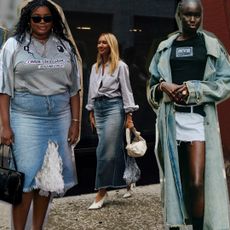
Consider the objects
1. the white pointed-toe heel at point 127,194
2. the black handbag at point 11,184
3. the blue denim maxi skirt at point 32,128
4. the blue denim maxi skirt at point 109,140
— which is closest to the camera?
the black handbag at point 11,184

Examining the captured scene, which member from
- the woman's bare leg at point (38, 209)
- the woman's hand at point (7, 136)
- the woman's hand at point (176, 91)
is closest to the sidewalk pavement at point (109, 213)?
the woman's bare leg at point (38, 209)

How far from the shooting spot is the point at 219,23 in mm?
3707

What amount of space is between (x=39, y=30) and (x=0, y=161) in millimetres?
950

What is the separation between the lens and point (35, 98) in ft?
11.1

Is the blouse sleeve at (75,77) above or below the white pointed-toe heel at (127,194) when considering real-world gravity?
above

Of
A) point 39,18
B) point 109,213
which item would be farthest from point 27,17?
point 109,213

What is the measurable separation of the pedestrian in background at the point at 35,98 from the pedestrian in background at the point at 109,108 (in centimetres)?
163

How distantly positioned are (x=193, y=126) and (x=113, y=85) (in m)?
2.09

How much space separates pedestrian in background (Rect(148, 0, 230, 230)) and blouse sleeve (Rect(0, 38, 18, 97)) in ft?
3.17

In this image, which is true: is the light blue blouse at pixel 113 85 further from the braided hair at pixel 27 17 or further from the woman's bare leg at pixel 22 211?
the woman's bare leg at pixel 22 211

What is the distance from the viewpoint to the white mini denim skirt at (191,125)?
3162mm

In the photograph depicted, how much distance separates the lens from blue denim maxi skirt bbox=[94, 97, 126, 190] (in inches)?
207

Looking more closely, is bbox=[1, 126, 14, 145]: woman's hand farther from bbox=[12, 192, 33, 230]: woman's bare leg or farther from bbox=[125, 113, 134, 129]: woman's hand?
bbox=[125, 113, 134, 129]: woman's hand

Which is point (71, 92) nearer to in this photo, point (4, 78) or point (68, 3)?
point (4, 78)
